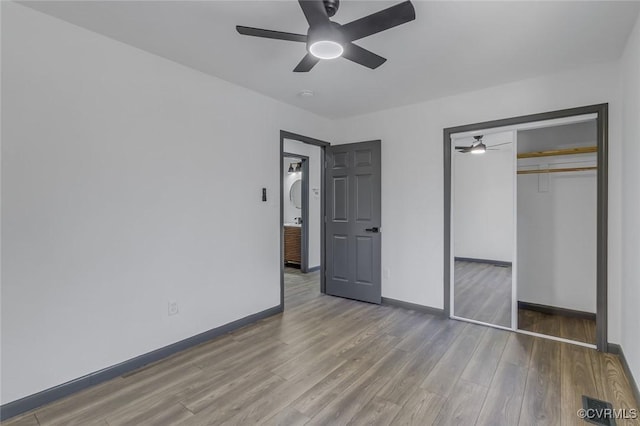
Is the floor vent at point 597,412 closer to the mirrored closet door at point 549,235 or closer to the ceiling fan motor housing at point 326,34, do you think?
the mirrored closet door at point 549,235

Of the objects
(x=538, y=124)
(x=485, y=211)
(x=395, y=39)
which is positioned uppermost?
(x=395, y=39)

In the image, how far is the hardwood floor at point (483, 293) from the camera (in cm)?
373

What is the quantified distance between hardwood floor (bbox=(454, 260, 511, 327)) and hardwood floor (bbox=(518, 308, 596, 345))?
0.60 feet

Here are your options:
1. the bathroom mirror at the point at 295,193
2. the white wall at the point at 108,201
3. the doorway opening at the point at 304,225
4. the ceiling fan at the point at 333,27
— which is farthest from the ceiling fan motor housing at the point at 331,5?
the bathroom mirror at the point at 295,193

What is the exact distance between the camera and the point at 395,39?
2.40m

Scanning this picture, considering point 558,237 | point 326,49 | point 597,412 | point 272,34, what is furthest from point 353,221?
point 597,412

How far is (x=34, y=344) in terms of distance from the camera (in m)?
2.09

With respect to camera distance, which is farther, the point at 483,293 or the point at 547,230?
the point at 483,293

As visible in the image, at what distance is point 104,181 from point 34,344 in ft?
3.78

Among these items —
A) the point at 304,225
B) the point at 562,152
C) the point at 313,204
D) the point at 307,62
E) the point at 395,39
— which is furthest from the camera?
the point at 313,204

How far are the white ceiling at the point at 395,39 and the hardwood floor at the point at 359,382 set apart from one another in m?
2.52

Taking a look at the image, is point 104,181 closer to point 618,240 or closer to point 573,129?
point 618,240

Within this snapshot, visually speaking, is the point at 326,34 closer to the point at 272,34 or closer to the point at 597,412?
the point at 272,34

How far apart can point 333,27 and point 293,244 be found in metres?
4.85
